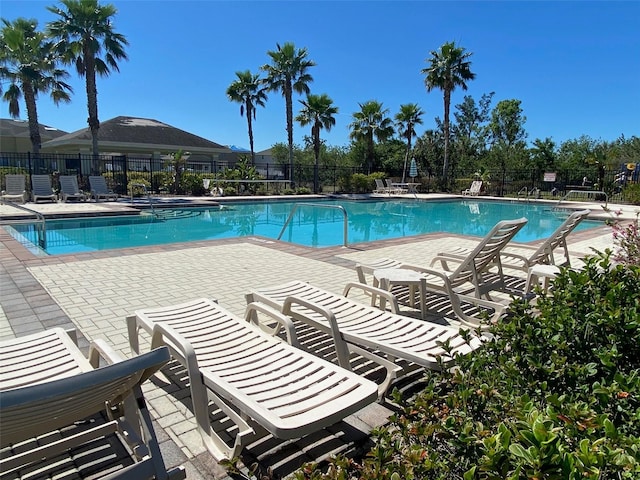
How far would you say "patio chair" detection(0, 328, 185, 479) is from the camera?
1.33 m

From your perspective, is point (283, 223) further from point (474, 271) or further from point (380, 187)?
point (380, 187)

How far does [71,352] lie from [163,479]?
110 centimetres

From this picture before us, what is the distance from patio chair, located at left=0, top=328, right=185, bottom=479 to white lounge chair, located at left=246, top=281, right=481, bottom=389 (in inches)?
51.0

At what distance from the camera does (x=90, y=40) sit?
17.1m

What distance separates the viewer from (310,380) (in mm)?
2145

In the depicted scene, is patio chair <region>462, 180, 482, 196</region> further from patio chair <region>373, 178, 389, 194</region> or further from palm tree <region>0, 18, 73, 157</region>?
palm tree <region>0, 18, 73, 157</region>

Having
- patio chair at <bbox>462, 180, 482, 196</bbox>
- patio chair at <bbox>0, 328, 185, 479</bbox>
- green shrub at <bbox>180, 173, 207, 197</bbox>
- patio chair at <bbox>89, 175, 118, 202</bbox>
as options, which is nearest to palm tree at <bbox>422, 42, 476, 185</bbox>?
patio chair at <bbox>462, 180, 482, 196</bbox>

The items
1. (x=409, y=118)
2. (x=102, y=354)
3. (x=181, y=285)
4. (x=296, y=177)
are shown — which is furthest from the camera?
(x=409, y=118)

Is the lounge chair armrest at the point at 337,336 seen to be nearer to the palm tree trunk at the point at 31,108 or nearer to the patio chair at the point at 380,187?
the palm tree trunk at the point at 31,108

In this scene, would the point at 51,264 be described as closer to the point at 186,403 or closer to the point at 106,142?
the point at 186,403

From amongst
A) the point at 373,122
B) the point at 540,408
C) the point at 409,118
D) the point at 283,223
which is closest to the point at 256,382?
the point at 540,408

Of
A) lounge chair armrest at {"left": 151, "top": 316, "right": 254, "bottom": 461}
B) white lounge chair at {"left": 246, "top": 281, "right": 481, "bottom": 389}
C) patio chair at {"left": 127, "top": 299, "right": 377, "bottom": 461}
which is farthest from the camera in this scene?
white lounge chair at {"left": 246, "top": 281, "right": 481, "bottom": 389}

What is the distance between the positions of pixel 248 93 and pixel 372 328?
2903 cm

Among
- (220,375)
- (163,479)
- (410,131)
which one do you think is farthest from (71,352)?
(410,131)
